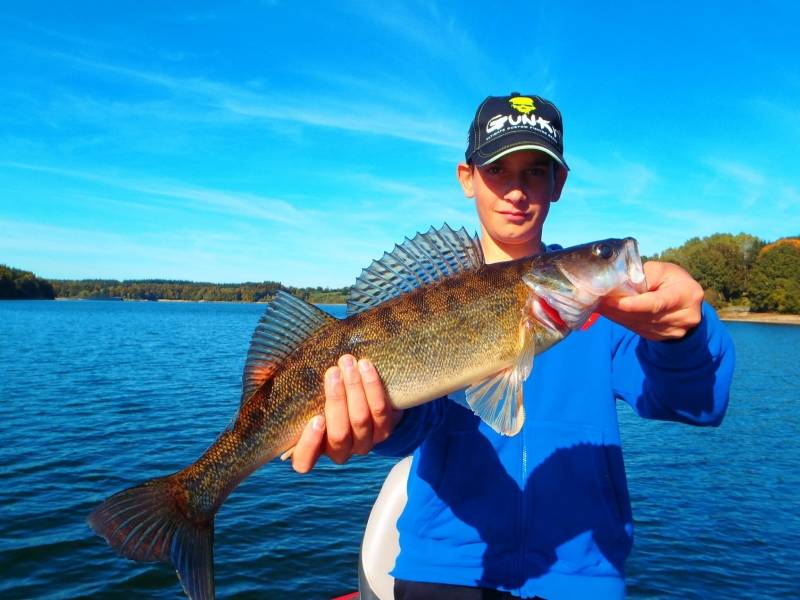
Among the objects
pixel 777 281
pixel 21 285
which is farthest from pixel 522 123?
pixel 21 285

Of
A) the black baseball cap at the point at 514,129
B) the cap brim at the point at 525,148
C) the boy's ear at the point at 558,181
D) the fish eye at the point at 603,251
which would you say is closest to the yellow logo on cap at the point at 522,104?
the black baseball cap at the point at 514,129

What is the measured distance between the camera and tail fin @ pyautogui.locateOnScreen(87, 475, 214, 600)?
3105mm

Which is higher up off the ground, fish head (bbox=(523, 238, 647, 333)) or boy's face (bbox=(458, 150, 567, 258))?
boy's face (bbox=(458, 150, 567, 258))

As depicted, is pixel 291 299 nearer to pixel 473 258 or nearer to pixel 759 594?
pixel 473 258

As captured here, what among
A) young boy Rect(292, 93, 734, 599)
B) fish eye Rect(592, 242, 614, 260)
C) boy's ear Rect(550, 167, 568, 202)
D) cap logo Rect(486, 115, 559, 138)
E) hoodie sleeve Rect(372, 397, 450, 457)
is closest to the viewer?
young boy Rect(292, 93, 734, 599)

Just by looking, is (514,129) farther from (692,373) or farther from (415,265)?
(692,373)

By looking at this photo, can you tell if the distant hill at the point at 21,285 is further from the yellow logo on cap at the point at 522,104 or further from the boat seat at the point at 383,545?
the yellow logo on cap at the point at 522,104

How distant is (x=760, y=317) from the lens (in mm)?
89750

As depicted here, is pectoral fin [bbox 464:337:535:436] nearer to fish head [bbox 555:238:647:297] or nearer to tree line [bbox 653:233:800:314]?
fish head [bbox 555:238:647:297]

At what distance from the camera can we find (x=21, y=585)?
903 cm

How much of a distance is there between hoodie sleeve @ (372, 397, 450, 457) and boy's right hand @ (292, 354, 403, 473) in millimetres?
99

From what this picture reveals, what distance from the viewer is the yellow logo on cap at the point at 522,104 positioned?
157 inches

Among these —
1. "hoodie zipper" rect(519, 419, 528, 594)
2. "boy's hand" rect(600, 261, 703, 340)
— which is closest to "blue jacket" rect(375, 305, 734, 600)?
"hoodie zipper" rect(519, 419, 528, 594)

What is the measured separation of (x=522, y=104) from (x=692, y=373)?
2.20 meters
